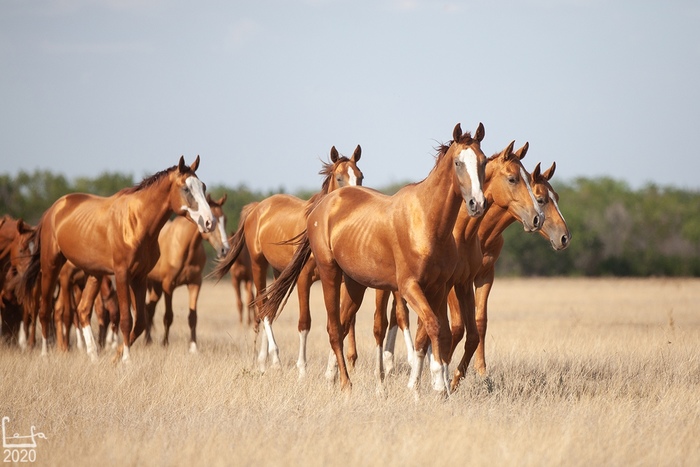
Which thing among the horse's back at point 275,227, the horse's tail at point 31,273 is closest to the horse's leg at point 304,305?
the horse's back at point 275,227

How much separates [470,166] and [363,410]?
7.26 ft

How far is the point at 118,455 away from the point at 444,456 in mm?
2037

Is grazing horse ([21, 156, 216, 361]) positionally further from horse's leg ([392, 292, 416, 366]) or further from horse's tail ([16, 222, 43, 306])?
horse's leg ([392, 292, 416, 366])

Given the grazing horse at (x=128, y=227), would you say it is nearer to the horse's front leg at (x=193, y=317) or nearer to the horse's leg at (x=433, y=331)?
the horse's front leg at (x=193, y=317)

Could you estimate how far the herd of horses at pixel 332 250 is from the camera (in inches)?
313

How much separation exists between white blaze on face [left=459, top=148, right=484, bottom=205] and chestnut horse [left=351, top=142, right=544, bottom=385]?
38.8 inches

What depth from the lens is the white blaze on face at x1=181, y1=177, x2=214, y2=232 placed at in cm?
1077

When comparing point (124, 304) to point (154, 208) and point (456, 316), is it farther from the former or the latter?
point (456, 316)

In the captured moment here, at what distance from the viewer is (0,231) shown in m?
15.2

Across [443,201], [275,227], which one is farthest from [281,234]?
[443,201]

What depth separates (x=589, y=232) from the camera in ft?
Answer: 151

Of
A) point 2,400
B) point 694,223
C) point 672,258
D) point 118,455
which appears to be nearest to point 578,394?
point 118,455

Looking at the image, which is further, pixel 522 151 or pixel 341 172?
pixel 341 172

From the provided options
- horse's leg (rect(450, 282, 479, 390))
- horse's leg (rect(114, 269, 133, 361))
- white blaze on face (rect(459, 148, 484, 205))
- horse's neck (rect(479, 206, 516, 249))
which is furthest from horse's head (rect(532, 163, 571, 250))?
horse's leg (rect(114, 269, 133, 361))
